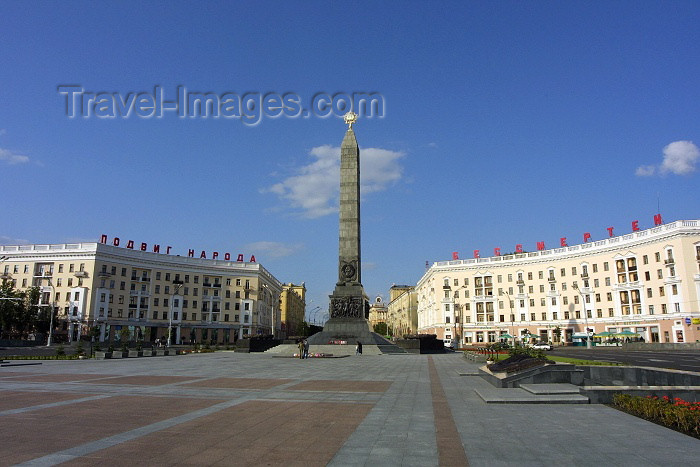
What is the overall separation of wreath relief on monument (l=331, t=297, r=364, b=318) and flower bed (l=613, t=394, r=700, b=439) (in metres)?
32.0

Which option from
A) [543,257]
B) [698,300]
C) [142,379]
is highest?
[543,257]

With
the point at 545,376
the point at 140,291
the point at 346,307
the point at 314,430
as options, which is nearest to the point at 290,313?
the point at 140,291

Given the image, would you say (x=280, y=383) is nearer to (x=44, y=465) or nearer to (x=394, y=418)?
(x=394, y=418)

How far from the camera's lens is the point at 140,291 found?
79625 mm

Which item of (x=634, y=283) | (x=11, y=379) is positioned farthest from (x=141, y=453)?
(x=634, y=283)

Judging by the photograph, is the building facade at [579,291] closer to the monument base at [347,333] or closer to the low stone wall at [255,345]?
the monument base at [347,333]

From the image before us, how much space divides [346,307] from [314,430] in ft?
112

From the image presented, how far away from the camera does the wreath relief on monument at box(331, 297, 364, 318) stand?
140 ft

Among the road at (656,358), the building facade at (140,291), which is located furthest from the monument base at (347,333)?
the building facade at (140,291)

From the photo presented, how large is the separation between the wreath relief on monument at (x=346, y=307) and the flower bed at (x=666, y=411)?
32.0m

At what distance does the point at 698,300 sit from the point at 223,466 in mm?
66990

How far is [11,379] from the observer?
58.2 feet

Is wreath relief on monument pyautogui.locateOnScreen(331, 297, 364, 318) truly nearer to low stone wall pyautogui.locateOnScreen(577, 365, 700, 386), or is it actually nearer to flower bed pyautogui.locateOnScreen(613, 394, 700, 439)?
low stone wall pyautogui.locateOnScreen(577, 365, 700, 386)

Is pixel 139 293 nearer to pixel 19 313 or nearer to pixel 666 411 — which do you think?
pixel 19 313
